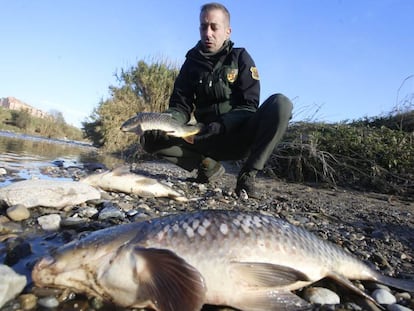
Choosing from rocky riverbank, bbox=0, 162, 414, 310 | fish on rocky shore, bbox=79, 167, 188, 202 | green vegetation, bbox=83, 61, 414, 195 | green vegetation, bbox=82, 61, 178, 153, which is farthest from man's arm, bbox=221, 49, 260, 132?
green vegetation, bbox=82, 61, 178, 153

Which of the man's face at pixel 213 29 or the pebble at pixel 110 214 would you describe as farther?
the man's face at pixel 213 29

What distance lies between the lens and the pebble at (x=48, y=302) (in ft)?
5.18

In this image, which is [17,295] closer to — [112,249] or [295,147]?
[112,249]

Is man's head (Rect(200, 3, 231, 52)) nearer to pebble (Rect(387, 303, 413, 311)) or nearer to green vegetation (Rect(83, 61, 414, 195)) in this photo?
green vegetation (Rect(83, 61, 414, 195))

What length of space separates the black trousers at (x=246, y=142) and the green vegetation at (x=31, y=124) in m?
33.6

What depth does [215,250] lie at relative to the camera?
1.67 metres

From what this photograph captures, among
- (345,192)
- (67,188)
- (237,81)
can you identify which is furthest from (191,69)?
(345,192)

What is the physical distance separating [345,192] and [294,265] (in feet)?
18.2

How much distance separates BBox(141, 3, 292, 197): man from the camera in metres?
4.76

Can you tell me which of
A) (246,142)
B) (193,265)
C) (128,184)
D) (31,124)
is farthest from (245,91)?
(31,124)

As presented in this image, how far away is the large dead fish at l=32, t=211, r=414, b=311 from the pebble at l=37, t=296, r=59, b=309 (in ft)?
0.21

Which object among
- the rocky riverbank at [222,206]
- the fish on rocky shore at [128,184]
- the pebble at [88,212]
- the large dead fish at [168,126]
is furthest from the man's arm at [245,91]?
the pebble at [88,212]

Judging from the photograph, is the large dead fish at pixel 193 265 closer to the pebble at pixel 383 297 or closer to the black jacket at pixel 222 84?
the pebble at pixel 383 297

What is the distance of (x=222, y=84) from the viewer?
545 centimetres
